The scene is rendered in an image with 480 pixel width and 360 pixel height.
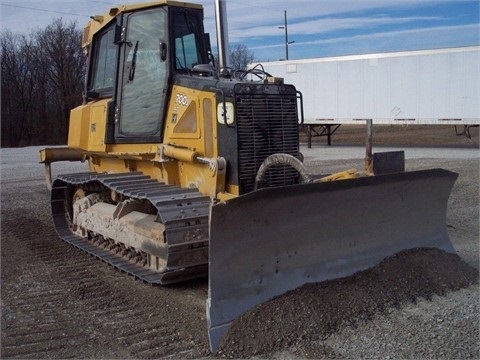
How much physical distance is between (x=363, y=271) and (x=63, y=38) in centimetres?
3555

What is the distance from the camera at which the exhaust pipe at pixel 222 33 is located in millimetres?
6676

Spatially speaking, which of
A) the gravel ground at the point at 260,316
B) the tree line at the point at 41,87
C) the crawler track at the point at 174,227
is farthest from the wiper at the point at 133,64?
the tree line at the point at 41,87

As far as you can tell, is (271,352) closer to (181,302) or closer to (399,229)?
(181,302)

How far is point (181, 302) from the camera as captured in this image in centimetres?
518

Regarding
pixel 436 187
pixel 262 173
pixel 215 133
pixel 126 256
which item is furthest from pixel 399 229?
pixel 126 256

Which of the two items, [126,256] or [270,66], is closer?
[126,256]

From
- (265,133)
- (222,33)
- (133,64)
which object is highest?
(222,33)

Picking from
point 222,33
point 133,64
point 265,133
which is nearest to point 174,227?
point 265,133

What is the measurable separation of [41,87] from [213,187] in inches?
1418

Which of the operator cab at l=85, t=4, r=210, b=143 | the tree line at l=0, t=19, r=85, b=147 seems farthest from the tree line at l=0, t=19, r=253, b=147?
the operator cab at l=85, t=4, r=210, b=143

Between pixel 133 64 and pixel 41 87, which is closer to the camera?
pixel 133 64

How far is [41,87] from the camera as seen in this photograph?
127 feet

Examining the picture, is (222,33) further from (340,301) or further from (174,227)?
(340,301)

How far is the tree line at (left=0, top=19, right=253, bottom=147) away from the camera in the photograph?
37.0 meters
